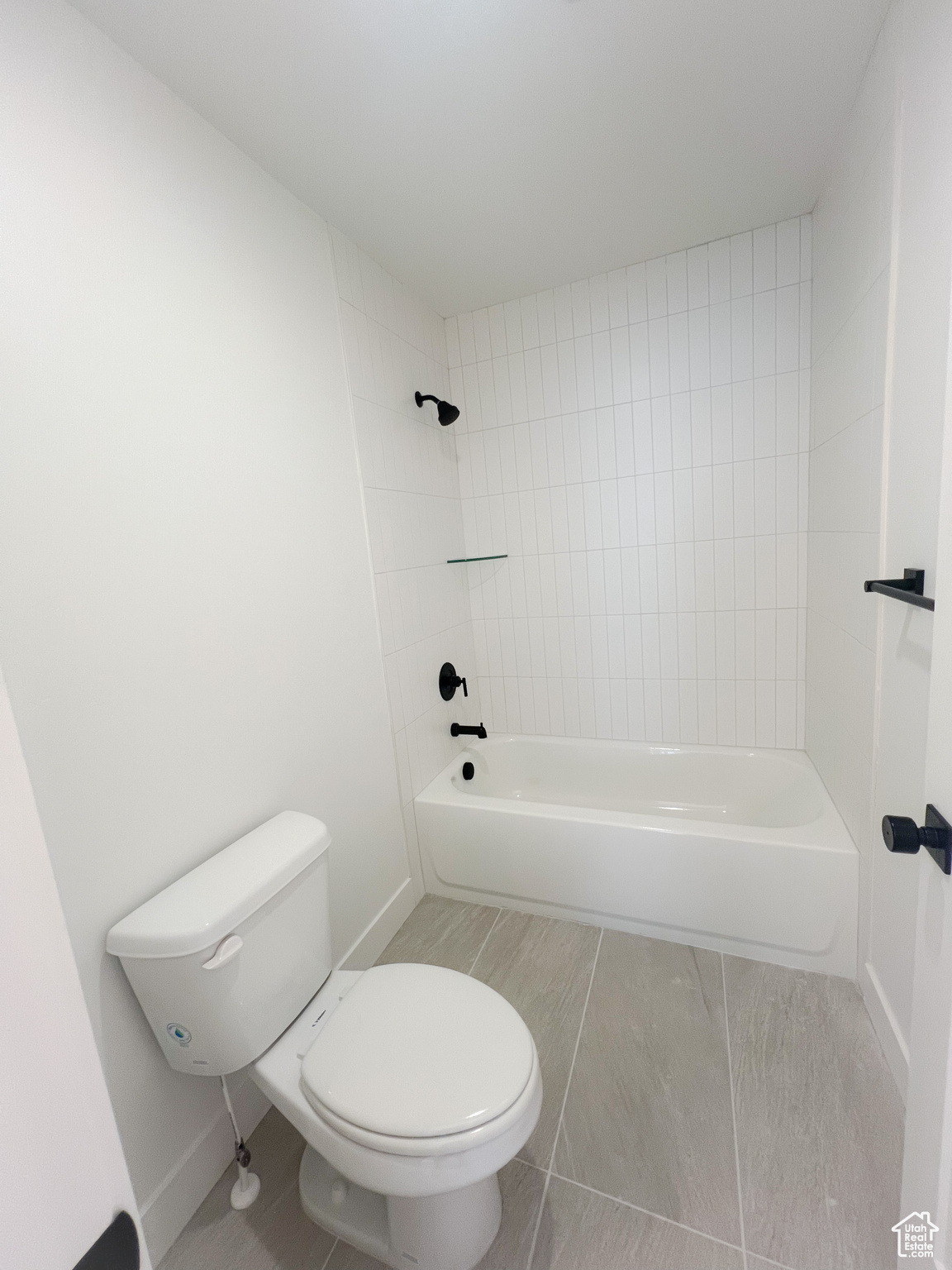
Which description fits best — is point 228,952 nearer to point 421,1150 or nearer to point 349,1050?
point 349,1050

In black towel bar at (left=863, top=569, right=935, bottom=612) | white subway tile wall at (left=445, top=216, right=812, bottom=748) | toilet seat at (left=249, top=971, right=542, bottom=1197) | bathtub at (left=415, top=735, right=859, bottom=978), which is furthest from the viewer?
white subway tile wall at (left=445, top=216, right=812, bottom=748)

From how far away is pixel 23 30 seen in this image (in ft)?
2.92

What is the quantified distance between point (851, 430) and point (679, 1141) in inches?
71.1

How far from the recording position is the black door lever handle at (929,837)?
0.63 metres

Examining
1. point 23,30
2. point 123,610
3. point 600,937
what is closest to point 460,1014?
point 600,937

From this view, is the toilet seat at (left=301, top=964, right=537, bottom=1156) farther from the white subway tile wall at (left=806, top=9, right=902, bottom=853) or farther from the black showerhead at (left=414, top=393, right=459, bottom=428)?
the black showerhead at (left=414, top=393, right=459, bottom=428)

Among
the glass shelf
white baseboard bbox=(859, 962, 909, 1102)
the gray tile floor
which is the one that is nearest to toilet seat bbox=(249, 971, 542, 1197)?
the gray tile floor

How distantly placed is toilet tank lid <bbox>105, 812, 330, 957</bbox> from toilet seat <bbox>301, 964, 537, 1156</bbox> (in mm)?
310

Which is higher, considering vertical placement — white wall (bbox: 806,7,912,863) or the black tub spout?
white wall (bbox: 806,7,912,863)

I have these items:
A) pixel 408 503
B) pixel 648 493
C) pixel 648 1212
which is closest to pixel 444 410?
pixel 408 503

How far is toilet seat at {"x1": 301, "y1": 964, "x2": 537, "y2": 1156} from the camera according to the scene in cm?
88

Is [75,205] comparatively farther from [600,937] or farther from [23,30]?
[600,937]

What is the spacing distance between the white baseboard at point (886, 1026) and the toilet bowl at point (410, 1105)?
883 millimetres

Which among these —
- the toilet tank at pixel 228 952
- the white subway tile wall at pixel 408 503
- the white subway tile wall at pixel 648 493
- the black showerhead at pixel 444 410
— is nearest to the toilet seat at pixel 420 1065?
the toilet tank at pixel 228 952
